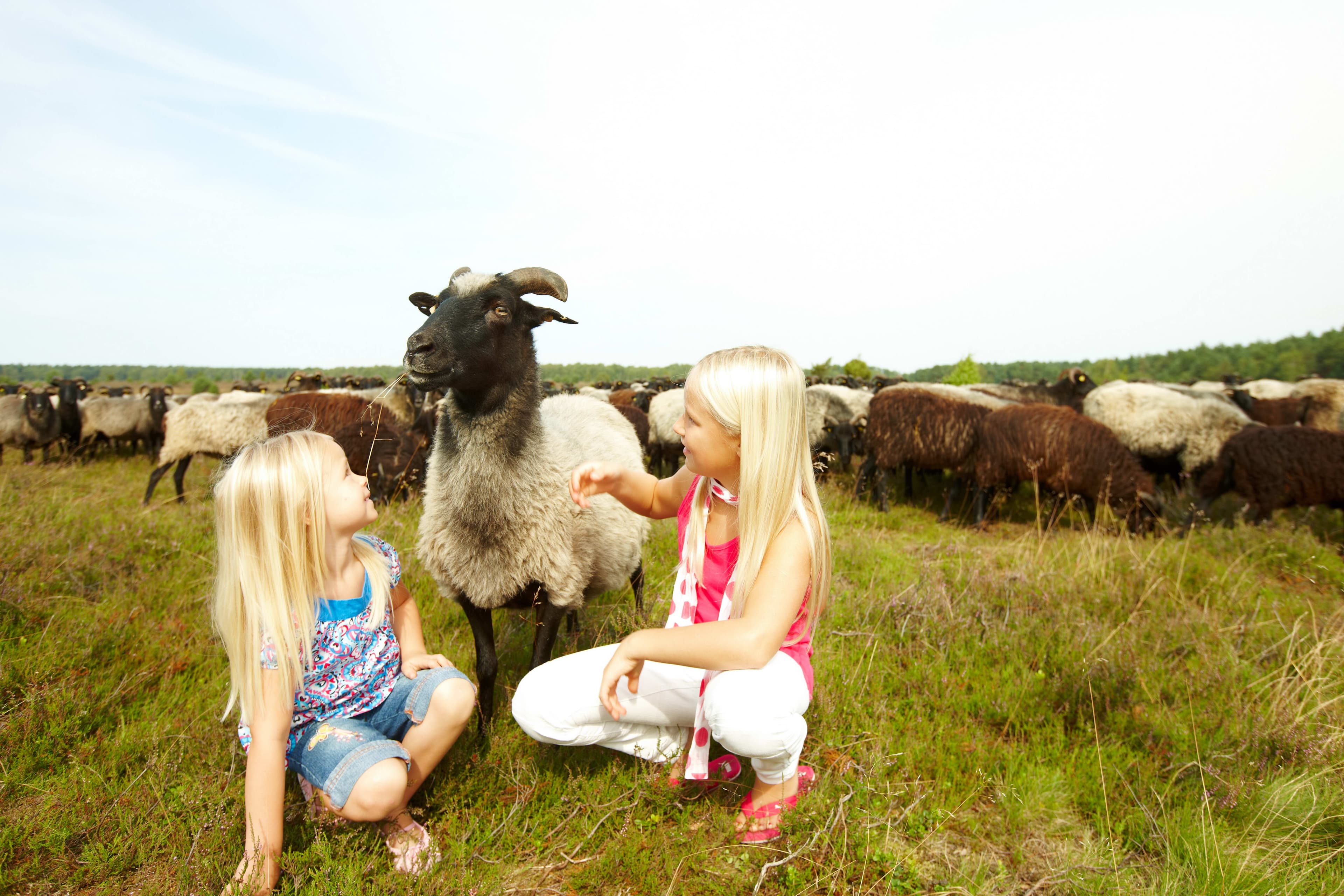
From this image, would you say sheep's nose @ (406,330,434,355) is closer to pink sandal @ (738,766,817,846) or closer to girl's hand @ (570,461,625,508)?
girl's hand @ (570,461,625,508)

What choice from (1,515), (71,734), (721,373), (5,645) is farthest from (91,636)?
(721,373)

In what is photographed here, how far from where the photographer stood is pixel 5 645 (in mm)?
3352

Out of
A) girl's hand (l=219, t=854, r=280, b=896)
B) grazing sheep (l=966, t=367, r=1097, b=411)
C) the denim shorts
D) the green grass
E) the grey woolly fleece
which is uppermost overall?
grazing sheep (l=966, t=367, r=1097, b=411)

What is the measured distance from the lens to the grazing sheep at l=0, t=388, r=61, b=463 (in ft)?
46.8

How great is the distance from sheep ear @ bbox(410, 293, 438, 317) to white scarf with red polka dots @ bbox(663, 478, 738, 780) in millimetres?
2545

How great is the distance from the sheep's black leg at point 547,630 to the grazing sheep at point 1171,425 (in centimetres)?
1069

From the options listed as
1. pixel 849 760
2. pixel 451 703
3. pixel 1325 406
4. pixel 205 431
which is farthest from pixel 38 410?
pixel 1325 406

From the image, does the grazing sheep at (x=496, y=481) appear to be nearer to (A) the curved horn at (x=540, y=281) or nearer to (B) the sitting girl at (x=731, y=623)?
(A) the curved horn at (x=540, y=281)

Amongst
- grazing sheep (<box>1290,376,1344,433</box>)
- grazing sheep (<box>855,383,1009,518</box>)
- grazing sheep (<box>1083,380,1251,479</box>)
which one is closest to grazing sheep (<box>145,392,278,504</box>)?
grazing sheep (<box>855,383,1009,518</box>)

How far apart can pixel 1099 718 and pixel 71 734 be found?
500 cm

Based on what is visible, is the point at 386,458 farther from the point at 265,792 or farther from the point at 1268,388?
the point at 1268,388

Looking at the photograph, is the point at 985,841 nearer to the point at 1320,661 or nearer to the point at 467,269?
the point at 1320,661

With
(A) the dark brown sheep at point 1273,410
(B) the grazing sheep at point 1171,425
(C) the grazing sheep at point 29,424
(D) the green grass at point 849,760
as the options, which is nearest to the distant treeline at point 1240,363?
(A) the dark brown sheep at point 1273,410

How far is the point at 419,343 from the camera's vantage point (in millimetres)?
3020
